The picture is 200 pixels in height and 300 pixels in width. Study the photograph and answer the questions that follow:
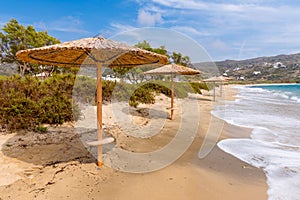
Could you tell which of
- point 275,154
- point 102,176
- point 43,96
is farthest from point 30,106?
point 275,154

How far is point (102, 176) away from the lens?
3.30m

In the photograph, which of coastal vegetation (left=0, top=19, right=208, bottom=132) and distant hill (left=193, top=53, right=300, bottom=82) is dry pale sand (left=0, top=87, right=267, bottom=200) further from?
distant hill (left=193, top=53, right=300, bottom=82)

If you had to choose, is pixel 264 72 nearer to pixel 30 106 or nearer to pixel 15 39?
pixel 15 39

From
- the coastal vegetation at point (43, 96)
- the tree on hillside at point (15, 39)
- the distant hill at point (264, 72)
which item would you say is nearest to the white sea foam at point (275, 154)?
the coastal vegetation at point (43, 96)

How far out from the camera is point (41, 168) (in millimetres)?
3434

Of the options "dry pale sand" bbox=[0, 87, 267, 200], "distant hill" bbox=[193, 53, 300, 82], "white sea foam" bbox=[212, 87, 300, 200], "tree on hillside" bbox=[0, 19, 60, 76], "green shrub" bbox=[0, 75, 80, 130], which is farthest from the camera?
"distant hill" bbox=[193, 53, 300, 82]

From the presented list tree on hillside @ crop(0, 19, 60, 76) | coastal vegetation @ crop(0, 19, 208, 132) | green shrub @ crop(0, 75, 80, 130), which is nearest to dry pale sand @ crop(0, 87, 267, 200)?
green shrub @ crop(0, 75, 80, 130)

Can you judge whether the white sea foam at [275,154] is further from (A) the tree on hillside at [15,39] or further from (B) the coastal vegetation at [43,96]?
(A) the tree on hillside at [15,39]

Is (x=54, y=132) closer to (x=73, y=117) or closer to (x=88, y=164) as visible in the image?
(x=73, y=117)

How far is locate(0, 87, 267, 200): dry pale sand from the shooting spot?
2822 millimetres

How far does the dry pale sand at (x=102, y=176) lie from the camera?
9.26ft

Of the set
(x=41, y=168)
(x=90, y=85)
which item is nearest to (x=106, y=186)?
(x=41, y=168)

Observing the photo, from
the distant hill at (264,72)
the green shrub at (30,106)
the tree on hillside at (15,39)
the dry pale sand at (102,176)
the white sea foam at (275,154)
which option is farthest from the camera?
the distant hill at (264,72)

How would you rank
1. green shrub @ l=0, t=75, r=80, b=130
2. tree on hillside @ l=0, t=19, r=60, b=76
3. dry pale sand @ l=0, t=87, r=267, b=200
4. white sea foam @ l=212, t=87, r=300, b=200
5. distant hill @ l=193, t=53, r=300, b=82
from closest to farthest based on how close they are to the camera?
dry pale sand @ l=0, t=87, r=267, b=200 < white sea foam @ l=212, t=87, r=300, b=200 < green shrub @ l=0, t=75, r=80, b=130 < tree on hillside @ l=0, t=19, r=60, b=76 < distant hill @ l=193, t=53, r=300, b=82
